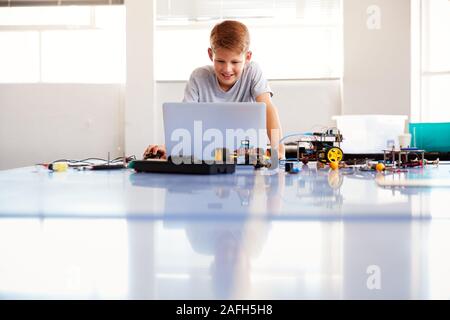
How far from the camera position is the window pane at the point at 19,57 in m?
4.80

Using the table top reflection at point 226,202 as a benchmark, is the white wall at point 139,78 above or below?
above

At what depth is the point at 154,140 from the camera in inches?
184

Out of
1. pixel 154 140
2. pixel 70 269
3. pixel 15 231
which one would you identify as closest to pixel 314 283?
pixel 70 269

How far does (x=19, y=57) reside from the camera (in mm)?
4844

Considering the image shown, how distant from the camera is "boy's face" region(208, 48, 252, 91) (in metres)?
1.98

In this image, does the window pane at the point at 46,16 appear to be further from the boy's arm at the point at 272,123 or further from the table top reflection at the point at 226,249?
the table top reflection at the point at 226,249

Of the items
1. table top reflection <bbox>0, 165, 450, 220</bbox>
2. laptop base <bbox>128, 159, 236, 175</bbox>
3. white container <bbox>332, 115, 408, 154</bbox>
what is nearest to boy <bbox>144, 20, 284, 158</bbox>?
laptop base <bbox>128, 159, 236, 175</bbox>

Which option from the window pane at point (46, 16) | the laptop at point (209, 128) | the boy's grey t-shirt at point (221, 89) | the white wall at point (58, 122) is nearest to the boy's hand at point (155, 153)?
the laptop at point (209, 128)

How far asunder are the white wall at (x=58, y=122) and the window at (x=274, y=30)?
83 centimetres

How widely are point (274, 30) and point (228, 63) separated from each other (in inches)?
112

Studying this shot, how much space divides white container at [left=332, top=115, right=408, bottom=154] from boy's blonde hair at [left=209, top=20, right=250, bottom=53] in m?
1.22

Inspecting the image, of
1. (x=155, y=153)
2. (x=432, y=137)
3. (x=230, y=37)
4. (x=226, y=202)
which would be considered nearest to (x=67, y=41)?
(x=230, y=37)

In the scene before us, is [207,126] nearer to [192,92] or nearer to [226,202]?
[192,92]
